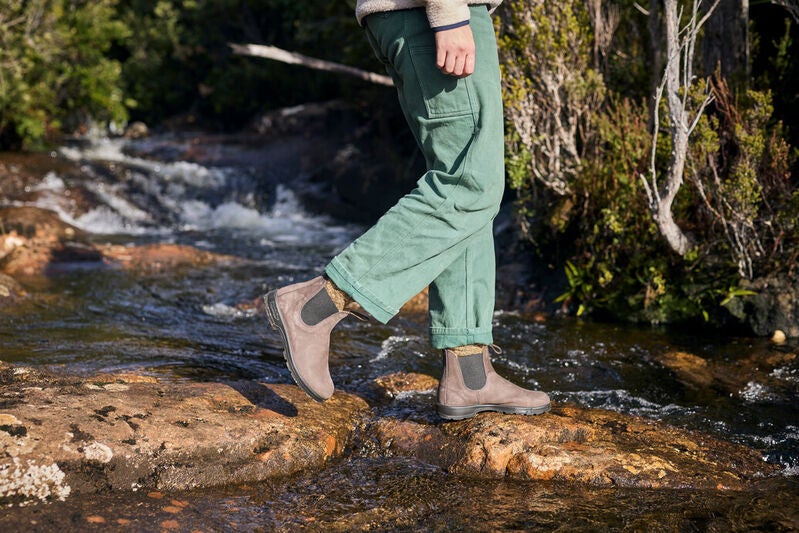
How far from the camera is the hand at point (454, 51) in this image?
2461 millimetres

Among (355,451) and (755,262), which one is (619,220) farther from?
(355,451)

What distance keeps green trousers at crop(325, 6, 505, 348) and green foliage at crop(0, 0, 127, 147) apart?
8733 mm

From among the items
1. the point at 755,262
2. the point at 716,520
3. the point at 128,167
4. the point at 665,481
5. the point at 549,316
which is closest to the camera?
the point at 716,520

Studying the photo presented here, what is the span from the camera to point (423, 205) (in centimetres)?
263

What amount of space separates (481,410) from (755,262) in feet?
8.25

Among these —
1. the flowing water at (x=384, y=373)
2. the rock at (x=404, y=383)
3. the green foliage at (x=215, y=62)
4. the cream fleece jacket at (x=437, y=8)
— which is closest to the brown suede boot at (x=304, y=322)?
the flowing water at (x=384, y=373)

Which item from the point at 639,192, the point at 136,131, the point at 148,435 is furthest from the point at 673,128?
the point at 136,131

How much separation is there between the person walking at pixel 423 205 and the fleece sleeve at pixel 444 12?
25mm

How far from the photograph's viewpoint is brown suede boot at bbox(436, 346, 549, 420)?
2.87 meters

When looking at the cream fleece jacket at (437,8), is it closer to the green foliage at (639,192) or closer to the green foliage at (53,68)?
the green foliage at (639,192)

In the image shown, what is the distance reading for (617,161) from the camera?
4.94m

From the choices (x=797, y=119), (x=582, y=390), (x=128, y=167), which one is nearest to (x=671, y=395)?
(x=582, y=390)

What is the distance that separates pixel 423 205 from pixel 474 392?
72 cm

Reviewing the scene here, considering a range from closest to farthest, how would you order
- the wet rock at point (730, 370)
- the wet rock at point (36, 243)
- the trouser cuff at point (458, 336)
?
the trouser cuff at point (458, 336) → the wet rock at point (730, 370) → the wet rock at point (36, 243)
